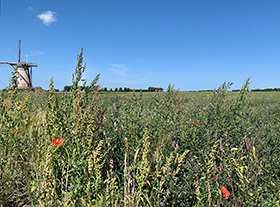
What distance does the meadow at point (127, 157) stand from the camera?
6.05 ft

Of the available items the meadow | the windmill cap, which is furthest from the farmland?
the windmill cap

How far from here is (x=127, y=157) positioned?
2527 millimetres

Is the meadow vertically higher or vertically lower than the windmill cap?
lower

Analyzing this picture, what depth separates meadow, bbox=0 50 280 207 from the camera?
1845mm

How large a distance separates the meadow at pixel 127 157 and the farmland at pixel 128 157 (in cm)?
1

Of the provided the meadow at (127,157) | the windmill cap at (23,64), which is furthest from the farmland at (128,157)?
the windmill cap at (23,64)

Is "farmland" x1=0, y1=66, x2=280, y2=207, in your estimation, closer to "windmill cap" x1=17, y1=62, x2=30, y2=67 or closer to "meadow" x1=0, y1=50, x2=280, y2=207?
"meadow" x1=0, y1=50, x2=280, y2=207

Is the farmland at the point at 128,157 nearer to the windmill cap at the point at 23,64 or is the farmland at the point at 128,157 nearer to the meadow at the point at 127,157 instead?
the meadow at the point at 127,157

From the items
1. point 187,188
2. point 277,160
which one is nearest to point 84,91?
point 187,188

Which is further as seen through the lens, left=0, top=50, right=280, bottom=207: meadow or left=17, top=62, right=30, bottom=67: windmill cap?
left=17, top=62, right=30, bottom=67: windmill cap

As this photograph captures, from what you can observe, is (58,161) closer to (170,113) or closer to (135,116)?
(135,116)

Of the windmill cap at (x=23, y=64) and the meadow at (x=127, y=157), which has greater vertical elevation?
the windmill cap at (x=23, y=64)

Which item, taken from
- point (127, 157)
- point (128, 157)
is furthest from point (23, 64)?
point (128, 157)

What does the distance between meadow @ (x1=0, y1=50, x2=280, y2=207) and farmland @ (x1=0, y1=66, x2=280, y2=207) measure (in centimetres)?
1
